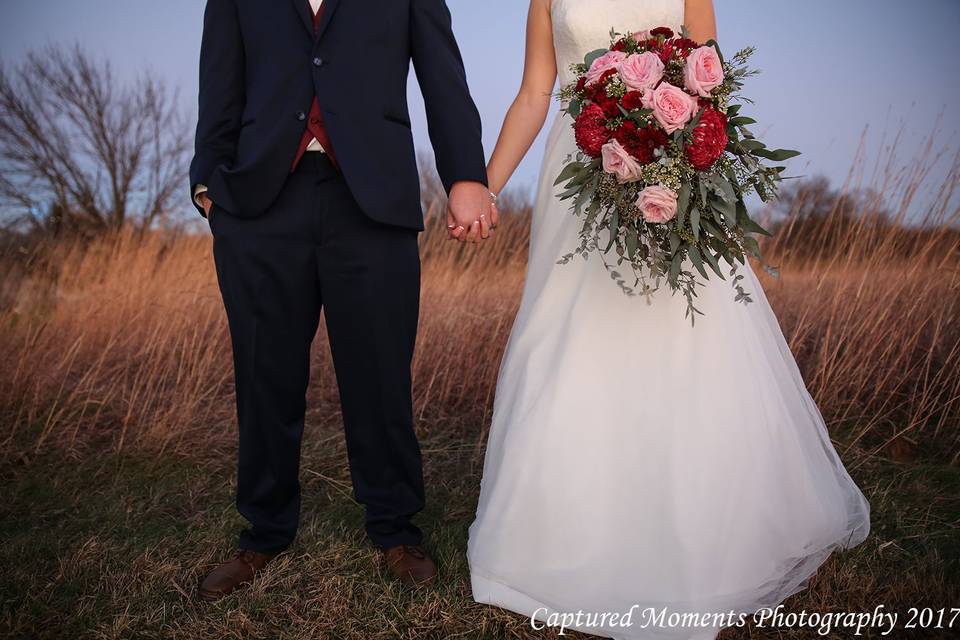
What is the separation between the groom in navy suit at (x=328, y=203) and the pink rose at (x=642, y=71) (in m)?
0.62

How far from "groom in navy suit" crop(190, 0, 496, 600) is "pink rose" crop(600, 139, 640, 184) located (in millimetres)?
548

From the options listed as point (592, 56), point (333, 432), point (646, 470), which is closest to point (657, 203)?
point (592, 56)

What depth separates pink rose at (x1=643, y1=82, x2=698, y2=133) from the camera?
5.89 ft

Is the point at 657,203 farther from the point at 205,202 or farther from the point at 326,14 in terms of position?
→ the point at 205,202

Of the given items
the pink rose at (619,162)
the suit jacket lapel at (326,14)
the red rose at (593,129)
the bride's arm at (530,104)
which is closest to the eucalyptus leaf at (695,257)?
the pink rose at (619,162)

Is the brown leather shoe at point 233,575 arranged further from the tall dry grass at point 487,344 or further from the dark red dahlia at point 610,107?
the dark red dahlia at point 610,107

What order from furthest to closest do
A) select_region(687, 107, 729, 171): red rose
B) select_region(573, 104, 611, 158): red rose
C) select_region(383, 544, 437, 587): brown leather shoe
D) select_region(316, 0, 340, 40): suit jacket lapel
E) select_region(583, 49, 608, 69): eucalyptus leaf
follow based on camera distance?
1. select_region(383, 544, 437, 587): brown leather shoe
2. select_region(316, 0, 340, 40): suit jacket lapel
3. select_region(583, 49, 608, 69): eucalyptus leaf
4. select_region(573, 104, 611, 158): red rose
5. select_region(687, 107, 729, 171): red rose

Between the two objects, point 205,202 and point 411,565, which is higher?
point 205,202

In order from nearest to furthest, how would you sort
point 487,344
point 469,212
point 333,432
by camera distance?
point 469,212, point 333,432, point 487,344

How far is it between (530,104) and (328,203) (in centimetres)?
78

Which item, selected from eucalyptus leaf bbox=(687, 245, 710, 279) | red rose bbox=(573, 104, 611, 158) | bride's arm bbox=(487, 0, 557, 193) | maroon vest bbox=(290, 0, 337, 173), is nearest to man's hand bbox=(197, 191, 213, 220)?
maroon vest bbox=(290, 0, 337, 173)

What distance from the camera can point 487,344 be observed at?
4.51 metres

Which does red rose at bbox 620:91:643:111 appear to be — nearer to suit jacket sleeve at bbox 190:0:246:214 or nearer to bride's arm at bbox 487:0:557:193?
bride's arm at bbox 487:0:557:193

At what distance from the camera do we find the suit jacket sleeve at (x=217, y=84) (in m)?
2.30
